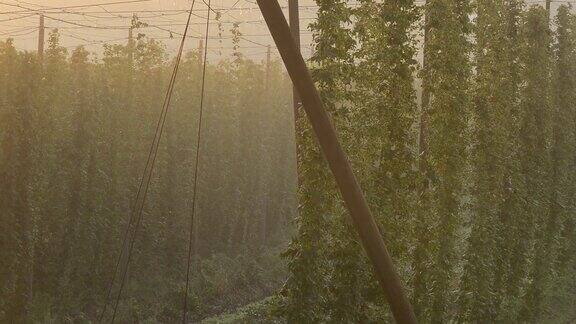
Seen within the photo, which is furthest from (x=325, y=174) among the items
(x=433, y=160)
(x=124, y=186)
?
(x=124, y=186)

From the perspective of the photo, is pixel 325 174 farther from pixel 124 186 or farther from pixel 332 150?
pixel 124 186

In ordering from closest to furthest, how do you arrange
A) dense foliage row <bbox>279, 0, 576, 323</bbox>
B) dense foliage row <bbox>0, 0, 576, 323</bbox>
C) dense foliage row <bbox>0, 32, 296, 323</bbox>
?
1. dense foliage row <bbox>279, 0, 576, 323</bbox>
2. dense foliage row <bbox>0, 0, 576, 323</bbox>
3. dense foliage row <bbox>0, 32, 296, 323</bbox>

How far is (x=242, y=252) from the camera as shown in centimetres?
3759

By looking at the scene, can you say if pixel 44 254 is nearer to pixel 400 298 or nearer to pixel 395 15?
pixel 395 15

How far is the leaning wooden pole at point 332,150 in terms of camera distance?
754 cm

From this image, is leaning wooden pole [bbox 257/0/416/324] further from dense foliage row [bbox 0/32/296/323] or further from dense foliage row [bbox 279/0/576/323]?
dense foliage row [bbox 0/32/296/323]

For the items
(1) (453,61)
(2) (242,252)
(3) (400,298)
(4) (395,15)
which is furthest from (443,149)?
(2) (242,252)

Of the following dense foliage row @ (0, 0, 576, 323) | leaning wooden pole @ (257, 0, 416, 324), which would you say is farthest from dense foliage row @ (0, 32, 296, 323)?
leaning wooden pole @ (257, 0, 416, 324)

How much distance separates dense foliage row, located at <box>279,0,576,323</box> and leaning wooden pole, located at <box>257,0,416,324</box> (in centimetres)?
657

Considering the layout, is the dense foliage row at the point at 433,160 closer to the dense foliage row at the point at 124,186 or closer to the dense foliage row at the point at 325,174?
the dense foliage row at the point at 325,174

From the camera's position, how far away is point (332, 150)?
7.76m

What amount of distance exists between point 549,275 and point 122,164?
53.0ft

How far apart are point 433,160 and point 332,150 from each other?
35.1ft

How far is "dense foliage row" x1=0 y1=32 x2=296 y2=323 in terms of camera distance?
75.6 ft
